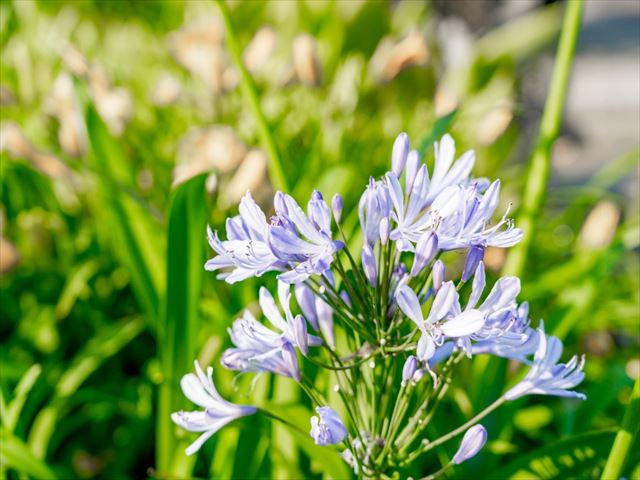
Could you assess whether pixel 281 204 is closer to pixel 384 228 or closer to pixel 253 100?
pixel 384 228

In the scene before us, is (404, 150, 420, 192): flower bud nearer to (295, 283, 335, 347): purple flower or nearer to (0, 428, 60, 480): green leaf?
(295, 283, 335, 347): purple flower

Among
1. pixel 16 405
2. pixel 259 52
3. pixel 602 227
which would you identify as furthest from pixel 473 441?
pixel 259 52

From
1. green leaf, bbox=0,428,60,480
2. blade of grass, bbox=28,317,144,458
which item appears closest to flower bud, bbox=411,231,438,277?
green leaf, bbox=0,428,60,480

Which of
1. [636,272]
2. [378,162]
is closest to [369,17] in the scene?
[378,162]

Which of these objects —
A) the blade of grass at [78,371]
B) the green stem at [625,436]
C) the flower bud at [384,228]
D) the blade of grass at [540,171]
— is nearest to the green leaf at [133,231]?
the blade of grass at [78,371]

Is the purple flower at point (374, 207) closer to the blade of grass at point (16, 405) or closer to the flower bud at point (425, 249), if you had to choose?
the flower bud at point (425, 249)

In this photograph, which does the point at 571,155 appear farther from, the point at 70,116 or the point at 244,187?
the point at 70,116
